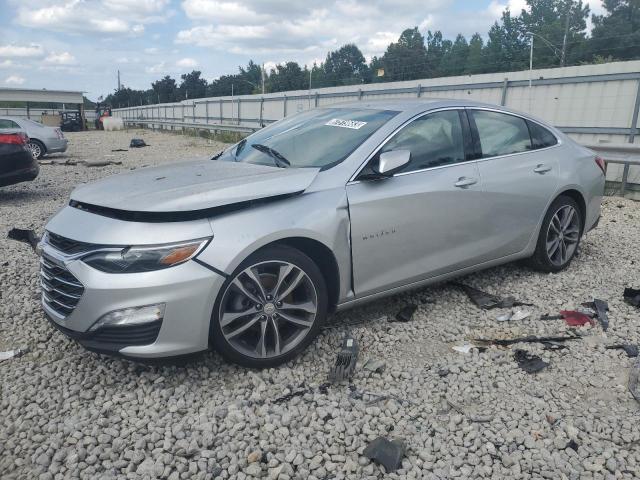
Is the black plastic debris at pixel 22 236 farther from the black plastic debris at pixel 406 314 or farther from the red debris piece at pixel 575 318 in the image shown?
the red debris piece at pixel 575 318

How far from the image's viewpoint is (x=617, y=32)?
62.9m

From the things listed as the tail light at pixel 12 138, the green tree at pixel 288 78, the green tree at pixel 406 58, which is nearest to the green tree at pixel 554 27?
the green tree at pixel 406 58

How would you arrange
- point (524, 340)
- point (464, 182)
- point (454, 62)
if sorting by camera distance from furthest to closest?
point (454, 62) → point (464, 182) → point (524, 340)

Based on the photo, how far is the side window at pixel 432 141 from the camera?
12.9ft

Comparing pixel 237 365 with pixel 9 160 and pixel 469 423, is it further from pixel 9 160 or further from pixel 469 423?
pixel 9 160

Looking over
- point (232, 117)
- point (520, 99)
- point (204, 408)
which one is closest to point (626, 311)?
point (204, 408)

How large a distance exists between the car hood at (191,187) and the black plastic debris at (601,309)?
2.53 meters

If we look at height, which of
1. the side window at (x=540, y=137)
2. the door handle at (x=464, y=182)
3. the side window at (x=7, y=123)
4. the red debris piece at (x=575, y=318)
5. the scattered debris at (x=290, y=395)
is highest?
the side window at (x=540, y=137)

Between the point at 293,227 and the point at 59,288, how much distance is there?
1.43 m

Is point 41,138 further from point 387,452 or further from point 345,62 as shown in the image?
point 345,62

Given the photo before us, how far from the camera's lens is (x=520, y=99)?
498 inches

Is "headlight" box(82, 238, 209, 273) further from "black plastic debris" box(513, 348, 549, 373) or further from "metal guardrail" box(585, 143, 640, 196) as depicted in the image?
"metal guardrail" box(585, 143, 640, 196)

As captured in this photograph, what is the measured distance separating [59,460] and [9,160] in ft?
26.9

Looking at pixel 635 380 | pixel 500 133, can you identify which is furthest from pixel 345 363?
pixel 500 133
